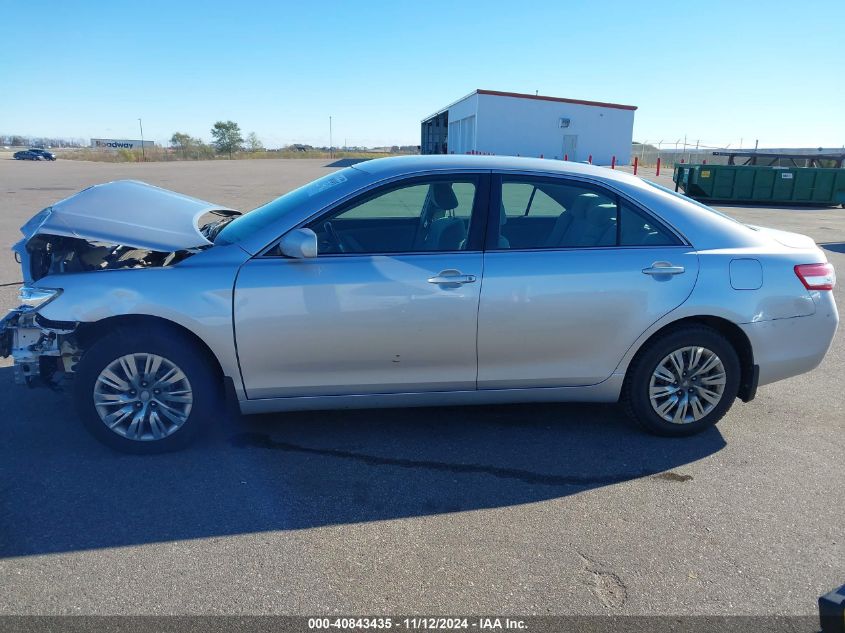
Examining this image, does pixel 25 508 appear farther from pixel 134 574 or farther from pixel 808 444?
pixel 808 444

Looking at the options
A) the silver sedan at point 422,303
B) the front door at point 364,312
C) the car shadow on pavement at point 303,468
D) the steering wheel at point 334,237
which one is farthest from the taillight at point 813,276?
the steering wheel at point 334,237

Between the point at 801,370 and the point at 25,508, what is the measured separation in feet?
15.2

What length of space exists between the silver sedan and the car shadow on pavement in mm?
255

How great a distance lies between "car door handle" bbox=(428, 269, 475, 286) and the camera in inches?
A: 146

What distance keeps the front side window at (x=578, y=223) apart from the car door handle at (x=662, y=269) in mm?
152

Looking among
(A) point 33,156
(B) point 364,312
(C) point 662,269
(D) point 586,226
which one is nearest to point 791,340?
(C) point 662,269

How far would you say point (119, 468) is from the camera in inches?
144

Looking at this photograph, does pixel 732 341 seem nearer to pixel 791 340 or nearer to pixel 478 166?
pixel 791 340

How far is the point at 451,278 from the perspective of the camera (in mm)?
3723

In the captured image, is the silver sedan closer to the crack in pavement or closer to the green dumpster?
the crack in pavement

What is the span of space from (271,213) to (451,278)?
1.22 m

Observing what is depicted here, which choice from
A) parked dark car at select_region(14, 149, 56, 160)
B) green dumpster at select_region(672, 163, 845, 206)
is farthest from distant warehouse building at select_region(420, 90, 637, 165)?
parked dark car at select_region(14, 149, 56, 160)

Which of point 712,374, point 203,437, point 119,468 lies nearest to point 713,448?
point 712,374

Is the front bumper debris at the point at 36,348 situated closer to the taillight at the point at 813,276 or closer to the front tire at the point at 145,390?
the front tire at the point at 145,390
